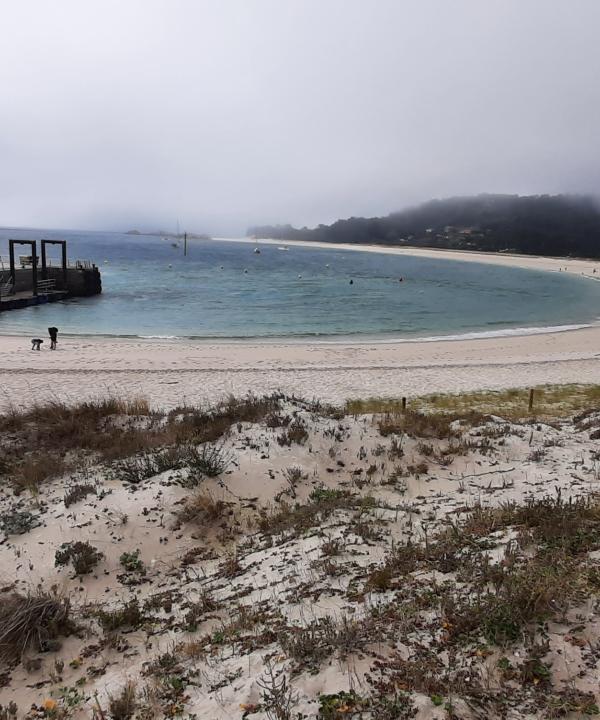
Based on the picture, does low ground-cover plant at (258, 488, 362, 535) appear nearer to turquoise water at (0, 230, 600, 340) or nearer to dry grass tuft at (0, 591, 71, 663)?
dry grass tuft at (0, 591, 71, 663)

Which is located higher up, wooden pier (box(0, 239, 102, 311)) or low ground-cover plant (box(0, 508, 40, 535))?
wooden pier (box(0, 239, 102, 311))

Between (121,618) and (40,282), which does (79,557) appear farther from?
(40,282)

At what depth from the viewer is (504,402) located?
15.4m

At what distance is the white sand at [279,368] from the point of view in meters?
16.5

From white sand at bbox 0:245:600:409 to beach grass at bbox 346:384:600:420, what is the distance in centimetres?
110

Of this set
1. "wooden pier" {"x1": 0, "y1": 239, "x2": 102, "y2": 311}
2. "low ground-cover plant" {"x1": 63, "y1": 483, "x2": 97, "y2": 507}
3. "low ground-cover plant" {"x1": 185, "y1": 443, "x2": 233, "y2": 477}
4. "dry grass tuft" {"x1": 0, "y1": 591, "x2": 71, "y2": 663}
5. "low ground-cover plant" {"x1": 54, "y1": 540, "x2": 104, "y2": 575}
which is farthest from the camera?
"wooden pier" {"x1": 0, "y1": 239, "x2": 102, "y2": 311}

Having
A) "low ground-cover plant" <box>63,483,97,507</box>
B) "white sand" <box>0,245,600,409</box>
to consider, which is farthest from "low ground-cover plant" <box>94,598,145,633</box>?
"white sand" <box>0,245,600,409</box>

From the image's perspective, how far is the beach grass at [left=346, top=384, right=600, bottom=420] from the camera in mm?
13805

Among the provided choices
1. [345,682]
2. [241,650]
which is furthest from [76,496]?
[345,682]

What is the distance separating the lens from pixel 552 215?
182m

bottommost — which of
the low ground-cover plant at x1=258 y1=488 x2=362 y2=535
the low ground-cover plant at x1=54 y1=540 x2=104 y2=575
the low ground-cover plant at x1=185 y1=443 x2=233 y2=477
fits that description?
the low ground-cover plant at x1=54 y1=540 x2=104 y2=575

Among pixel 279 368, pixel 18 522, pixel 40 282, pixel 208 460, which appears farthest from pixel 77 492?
pixel 40 282

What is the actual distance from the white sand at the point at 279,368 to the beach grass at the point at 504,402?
110 centimetres

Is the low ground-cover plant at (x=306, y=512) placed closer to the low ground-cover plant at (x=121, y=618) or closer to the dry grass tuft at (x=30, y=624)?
the low ground-cover plant at (x=121, y=618)
